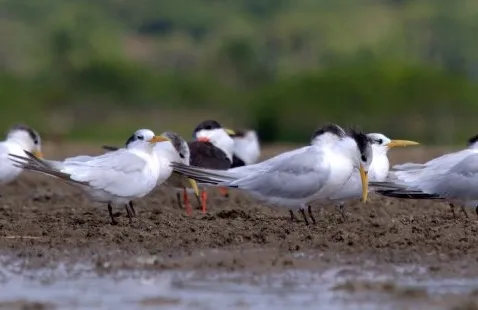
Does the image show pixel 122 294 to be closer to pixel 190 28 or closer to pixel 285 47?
pixel 285 47

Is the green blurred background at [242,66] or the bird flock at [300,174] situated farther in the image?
the green blurred background at [242,66]

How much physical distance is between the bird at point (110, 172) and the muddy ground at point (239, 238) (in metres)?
0.25

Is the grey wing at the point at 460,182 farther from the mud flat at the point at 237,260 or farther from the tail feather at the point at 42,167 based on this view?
the tail feather at the point at 42,167

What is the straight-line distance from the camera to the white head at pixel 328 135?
1154 cm

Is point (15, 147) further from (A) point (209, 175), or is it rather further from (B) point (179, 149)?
(A) point (209, 175)

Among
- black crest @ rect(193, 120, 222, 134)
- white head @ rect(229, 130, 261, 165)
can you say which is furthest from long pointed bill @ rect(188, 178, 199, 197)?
white head @ rect(229, 130, 261, 165)

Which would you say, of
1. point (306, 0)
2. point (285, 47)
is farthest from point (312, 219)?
point (306, 0)

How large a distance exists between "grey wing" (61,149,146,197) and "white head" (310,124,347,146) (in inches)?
58.6

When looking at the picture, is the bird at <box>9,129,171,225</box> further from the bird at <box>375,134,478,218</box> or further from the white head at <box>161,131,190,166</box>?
the bird at <box>375,134,478,218</box>

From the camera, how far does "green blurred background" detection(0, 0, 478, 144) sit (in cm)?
3697

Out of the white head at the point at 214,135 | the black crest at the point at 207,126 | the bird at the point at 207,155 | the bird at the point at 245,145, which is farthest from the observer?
the bird at the point at 245,145

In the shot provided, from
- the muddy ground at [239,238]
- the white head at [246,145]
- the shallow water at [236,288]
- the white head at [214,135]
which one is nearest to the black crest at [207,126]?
the white head at [214,135]

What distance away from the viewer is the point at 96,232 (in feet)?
35.5

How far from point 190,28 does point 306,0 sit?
28.3 feet
